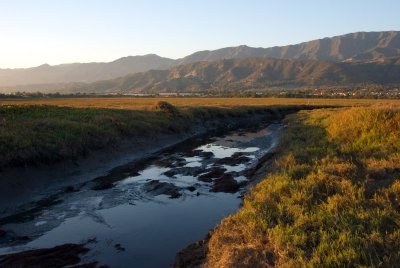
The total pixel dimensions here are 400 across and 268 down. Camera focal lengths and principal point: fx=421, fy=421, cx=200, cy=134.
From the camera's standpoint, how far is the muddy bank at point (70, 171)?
21.6 meters

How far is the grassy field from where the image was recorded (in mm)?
9914

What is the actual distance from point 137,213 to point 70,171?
954 cm

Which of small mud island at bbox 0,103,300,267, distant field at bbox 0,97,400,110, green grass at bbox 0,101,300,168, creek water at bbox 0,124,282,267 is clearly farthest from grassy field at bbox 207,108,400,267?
distant field at bbox 0,97,400,110

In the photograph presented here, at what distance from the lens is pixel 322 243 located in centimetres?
1034

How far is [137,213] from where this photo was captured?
1892 cm

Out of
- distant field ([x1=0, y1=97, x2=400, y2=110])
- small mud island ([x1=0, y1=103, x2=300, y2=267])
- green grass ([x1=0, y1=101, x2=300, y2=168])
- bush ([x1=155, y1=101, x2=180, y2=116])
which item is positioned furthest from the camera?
distant field ([x1=0, y1=97, x2=400, y2=110])

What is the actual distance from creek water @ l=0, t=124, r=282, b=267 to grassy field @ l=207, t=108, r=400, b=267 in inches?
104

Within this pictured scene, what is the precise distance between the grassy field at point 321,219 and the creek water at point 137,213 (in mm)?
2642

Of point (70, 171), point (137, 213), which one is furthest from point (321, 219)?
point (70, 171)

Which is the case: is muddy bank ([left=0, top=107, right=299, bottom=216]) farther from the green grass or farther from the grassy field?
the grassy field

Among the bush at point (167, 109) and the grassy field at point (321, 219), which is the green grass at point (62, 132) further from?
the grassy field at point (321, 219)

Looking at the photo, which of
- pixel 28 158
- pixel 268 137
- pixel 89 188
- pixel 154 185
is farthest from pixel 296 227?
pixel 268 137

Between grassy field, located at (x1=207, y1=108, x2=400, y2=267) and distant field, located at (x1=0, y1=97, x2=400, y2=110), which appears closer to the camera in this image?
grassy field, located at (x1=207, y1=108, x2=400, y2=267)

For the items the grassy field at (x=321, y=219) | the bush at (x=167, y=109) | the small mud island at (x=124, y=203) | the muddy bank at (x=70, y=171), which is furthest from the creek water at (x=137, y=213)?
the bush at (x=167, y=109)
